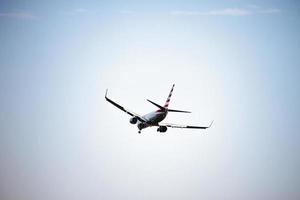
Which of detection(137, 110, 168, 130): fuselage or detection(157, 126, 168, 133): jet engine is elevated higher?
detection(137, 110, 168, 130): fuselage

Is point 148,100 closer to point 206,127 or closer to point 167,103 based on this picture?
point 167,103

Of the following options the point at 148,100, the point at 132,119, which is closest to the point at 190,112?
the point at 148,100

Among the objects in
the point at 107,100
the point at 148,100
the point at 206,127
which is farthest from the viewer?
the point at 206,127

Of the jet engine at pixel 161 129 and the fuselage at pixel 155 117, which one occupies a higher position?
the fuselage at pixel 155 117

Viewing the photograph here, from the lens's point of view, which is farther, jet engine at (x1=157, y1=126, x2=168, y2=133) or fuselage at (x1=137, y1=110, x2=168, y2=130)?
jet engine at (x1=157, y1=126, x2=168, y2=133)

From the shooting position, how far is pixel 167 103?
103 m

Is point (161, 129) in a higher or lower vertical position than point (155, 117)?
lower

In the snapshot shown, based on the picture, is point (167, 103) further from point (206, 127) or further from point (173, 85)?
point (206, 127)

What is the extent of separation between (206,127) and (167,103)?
10.9 metres

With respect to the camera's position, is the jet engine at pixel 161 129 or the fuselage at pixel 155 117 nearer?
the fuselage at pixel 155 117

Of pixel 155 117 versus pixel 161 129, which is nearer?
pixel 155 117

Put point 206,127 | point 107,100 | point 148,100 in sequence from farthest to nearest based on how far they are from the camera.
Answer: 1. point 206,127
2. point 107,100
3. point 148,100

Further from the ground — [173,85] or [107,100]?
[173,85]

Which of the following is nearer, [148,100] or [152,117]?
[148,100]
